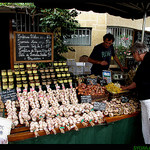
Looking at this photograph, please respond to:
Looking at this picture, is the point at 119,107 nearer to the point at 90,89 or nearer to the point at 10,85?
the point at 90,89

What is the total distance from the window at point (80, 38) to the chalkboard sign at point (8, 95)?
5664mm

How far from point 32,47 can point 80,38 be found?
16.6ft

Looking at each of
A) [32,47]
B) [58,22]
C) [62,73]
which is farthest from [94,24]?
[62,73]

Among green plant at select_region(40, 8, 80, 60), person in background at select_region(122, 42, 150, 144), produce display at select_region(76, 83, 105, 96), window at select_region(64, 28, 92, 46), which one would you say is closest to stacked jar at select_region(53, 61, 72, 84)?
produce display at select_region(76, 83, 105, 96)

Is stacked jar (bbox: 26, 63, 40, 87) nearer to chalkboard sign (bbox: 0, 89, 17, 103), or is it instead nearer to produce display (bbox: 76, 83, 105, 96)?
chalkboard sign (bbox: 0, 89, 17, 103)

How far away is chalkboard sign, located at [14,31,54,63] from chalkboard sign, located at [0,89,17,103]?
739 mm

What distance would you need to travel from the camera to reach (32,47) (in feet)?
10.6

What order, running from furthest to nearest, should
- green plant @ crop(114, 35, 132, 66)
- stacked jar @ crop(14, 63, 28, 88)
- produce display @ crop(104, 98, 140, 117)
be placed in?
green plant @ crop(114, 35, 132, 66)
stacked jar @ crop(14, 63, 28, 88)
produce display @ crop(104, 98, 140, 117)

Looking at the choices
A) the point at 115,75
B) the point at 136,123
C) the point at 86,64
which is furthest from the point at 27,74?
the point at 86,64

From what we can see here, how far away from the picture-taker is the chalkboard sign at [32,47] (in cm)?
307

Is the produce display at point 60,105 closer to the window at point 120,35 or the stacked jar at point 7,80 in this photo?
the stacked jar at point 7,80

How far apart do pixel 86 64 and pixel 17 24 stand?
3.26m

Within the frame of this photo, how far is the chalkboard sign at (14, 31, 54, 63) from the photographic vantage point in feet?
10.1

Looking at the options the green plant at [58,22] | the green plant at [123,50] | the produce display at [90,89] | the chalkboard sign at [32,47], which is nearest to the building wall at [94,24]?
the green plant at [123,50]
